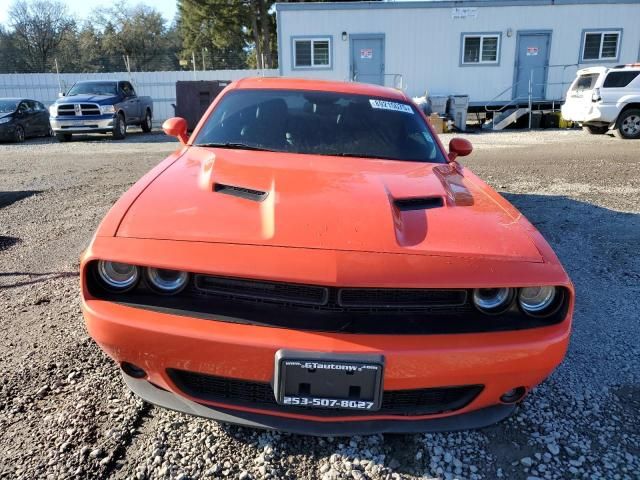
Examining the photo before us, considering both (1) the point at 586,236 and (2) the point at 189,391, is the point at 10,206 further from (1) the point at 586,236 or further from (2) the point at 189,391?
(1) the point at 586,236

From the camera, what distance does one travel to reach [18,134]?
15.5 meters

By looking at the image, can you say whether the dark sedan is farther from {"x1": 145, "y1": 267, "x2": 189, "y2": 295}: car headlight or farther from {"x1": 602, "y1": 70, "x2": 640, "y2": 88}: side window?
{"x1": 602, "y1": 70, "x2": 640, "y2": 88}: side window

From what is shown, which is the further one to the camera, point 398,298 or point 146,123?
point 146,123

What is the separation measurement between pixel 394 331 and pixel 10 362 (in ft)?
7.06

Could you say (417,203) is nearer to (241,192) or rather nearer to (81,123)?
(241,192)

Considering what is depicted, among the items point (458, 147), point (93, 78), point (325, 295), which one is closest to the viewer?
point (325, 295)

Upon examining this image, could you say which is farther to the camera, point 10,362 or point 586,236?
point 586,236

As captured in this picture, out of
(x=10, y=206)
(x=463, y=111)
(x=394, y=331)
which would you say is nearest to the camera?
(x=394, y=331)

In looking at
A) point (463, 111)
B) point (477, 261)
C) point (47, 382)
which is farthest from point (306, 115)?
point (463, 111)

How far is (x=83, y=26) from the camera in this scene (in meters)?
46.6

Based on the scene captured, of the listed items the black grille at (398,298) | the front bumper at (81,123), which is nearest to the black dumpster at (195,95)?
the front bumper at (81,123)

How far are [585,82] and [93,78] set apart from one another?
1894 centimetres

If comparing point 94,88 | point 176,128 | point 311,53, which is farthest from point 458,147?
point 311,53

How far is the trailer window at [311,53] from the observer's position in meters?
17.7
